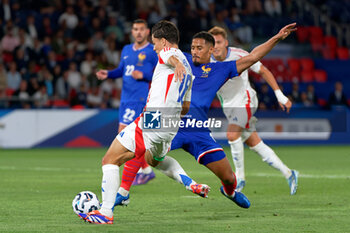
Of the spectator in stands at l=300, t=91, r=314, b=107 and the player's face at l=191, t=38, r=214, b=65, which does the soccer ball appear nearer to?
the player's face at l=191, t=38, r=214, b=65

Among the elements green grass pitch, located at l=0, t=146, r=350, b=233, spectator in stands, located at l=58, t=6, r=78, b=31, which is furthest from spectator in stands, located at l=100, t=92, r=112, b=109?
green grass pitch, located at l=0, t=146, r=350, b=233

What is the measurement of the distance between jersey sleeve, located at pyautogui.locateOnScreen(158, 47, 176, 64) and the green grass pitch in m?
1.51

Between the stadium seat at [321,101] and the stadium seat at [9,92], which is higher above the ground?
the stadium seat at [9,92]

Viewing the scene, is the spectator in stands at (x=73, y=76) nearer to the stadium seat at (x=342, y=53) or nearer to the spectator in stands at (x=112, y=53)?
the spectator in stands at (x=112, y=53)

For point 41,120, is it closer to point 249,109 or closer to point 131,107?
point 131,107

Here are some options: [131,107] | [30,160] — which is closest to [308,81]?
[30,160]

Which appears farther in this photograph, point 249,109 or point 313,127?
point 313,127

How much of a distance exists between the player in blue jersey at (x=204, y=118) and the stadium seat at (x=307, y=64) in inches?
751

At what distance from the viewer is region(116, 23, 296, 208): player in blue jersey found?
25.5ft

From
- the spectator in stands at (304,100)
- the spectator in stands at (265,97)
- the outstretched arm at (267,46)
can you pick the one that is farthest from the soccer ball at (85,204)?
the spectator in stands at (304,100)

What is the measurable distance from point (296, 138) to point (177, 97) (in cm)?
1515

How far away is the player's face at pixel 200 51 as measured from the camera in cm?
786

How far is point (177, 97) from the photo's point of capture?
691 centimetres

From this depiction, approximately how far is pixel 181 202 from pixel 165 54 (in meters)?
2.43
